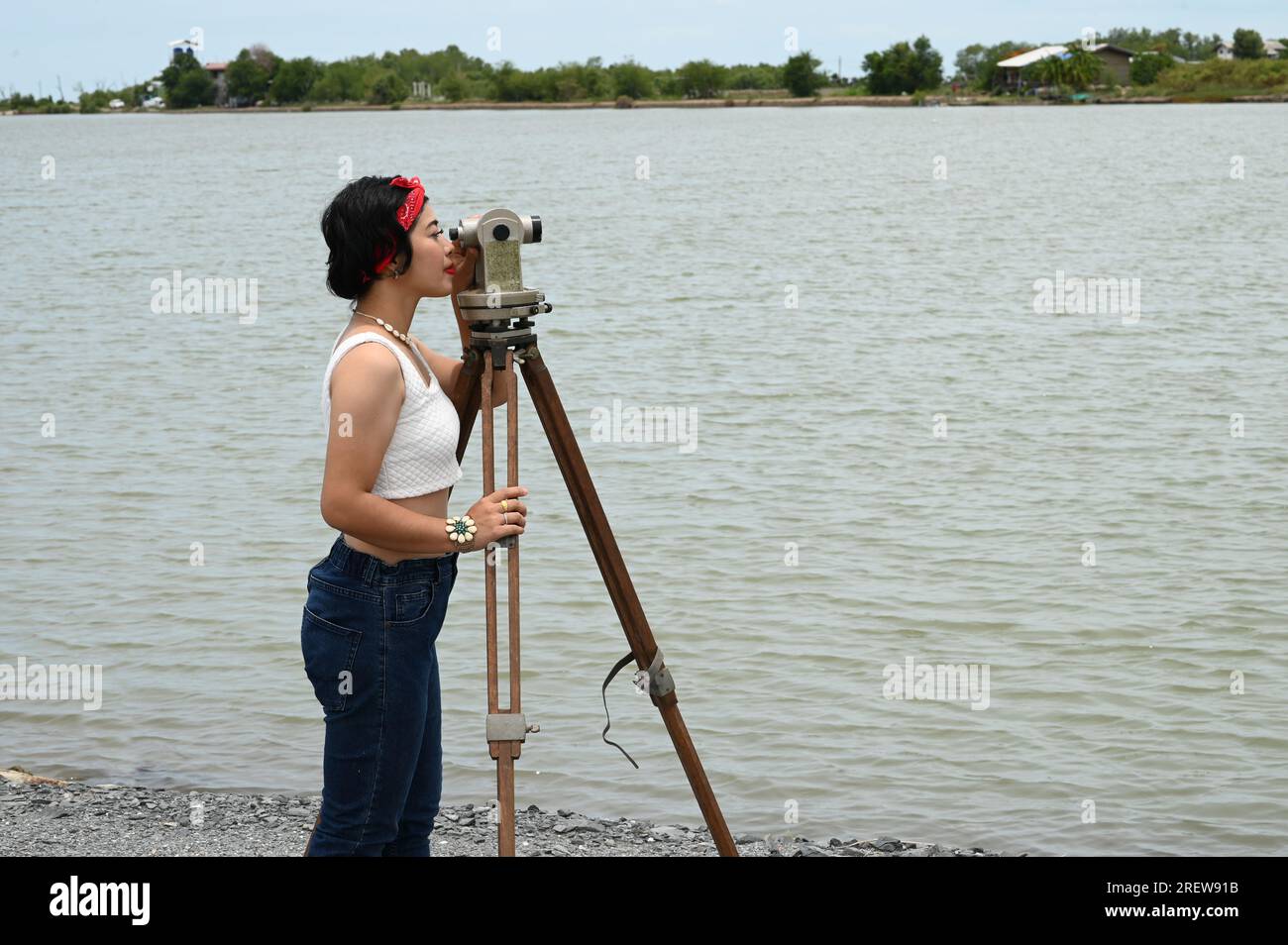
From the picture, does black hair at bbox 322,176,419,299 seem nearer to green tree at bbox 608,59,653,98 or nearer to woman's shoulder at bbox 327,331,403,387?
woman's shoulder at bbox 327,331,403,387

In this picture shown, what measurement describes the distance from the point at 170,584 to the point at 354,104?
11469 cm

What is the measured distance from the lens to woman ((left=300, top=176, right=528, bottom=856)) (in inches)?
100.0

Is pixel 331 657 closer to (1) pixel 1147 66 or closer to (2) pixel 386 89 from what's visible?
(1) pixel 1147 66

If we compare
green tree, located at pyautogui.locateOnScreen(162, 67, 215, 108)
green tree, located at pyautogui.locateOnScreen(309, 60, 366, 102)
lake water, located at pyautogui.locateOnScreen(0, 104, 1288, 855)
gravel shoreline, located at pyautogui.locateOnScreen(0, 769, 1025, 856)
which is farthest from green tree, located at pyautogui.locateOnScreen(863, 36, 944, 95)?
gravel shoreline, located at pyautogui.locateOnScreen(0, 769, 1025, 856)

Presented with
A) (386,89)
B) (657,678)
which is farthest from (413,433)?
(386,89)

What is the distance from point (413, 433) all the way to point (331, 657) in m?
0.42

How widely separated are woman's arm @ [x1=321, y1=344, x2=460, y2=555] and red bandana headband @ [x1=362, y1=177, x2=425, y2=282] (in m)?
0.18

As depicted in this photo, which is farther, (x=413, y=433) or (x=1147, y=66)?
(x=1147, y=66)

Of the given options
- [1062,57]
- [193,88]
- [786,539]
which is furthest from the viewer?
[193,88]

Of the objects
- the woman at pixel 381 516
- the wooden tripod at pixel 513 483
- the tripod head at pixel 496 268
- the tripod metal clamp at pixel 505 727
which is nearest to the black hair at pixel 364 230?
the woman at pixel 381 516

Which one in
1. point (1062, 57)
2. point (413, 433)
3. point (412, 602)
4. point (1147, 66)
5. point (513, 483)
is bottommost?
point (412, 602)

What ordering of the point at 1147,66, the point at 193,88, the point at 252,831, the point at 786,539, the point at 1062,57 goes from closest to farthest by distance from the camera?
the point at 252,831 → the point at 786,539 → the point at 1062,57 → the point at 1147,66 → the point at 193,88

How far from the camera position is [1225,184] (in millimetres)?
34656

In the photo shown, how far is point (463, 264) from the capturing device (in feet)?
8.89
